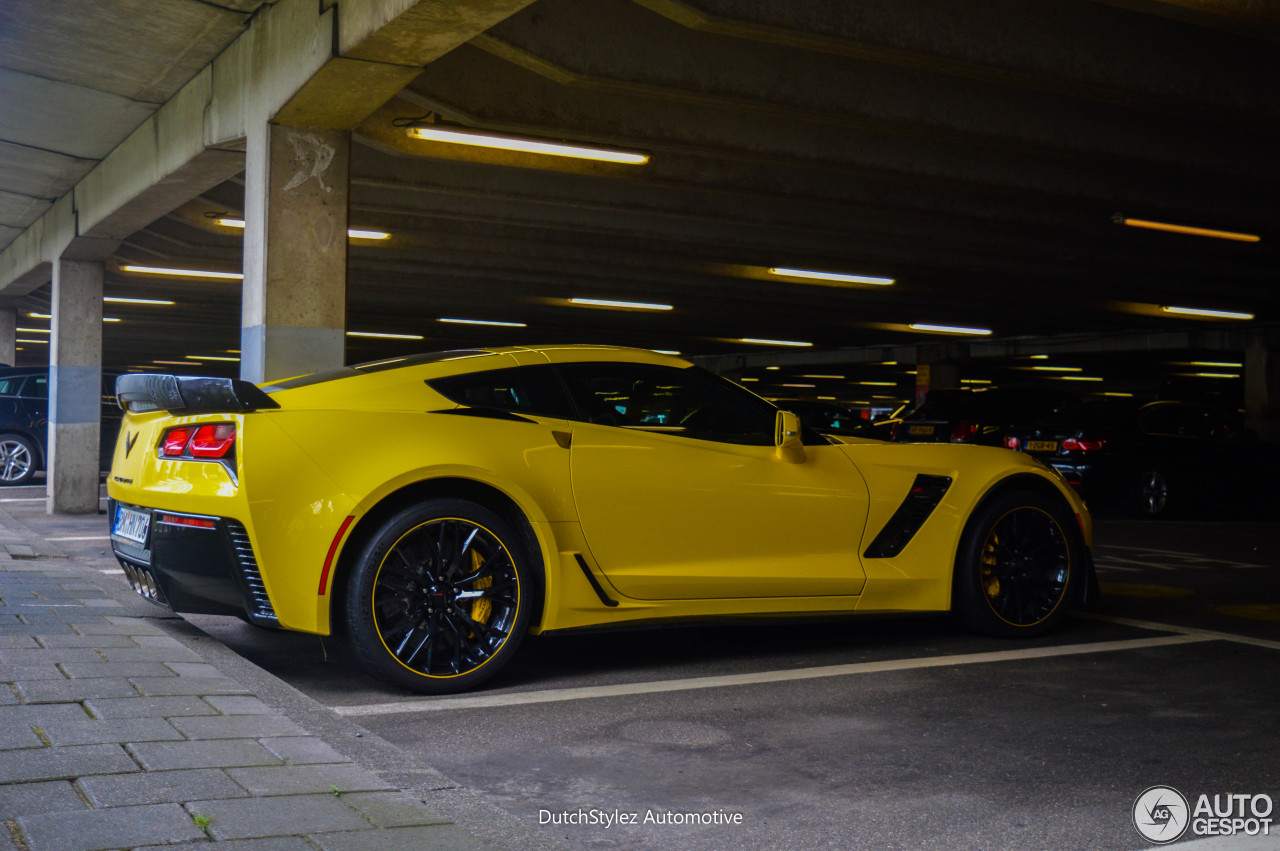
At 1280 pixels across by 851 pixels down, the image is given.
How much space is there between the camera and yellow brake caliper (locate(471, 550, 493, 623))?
452 centimetres

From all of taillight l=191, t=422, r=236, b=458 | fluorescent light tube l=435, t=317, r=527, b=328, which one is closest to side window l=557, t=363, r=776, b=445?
taillight l=191, t=422, r=236, b=458

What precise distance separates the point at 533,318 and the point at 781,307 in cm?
563

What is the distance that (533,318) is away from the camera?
2503 cm

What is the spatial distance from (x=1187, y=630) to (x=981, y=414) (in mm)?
10126

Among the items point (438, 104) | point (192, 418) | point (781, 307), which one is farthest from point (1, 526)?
point (781, 307)

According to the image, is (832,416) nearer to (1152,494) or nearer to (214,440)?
(1152,494)

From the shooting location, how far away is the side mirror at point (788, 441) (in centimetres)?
519

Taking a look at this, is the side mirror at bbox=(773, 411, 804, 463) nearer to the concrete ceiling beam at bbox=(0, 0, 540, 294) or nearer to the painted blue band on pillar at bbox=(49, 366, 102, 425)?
the concrete ceiling beam at bbox=(0, 0, 540, 294)

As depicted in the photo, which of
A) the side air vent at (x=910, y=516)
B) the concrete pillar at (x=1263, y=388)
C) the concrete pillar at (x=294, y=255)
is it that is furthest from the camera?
the concrete pillar at (x=1263, y=388)

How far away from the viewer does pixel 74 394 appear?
45.3 ft

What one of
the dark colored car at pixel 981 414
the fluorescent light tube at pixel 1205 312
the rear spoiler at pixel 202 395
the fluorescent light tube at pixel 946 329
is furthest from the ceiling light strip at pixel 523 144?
the fluorescent light tube at pixel 946 329

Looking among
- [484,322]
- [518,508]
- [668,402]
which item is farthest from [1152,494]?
[484,322]

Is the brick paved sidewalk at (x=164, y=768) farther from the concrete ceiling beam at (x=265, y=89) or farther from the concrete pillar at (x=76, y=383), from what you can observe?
the concrete pillar at (x=76, y=383)

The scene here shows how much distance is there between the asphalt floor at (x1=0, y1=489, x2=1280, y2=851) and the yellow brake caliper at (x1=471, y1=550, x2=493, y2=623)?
12.0 inches
